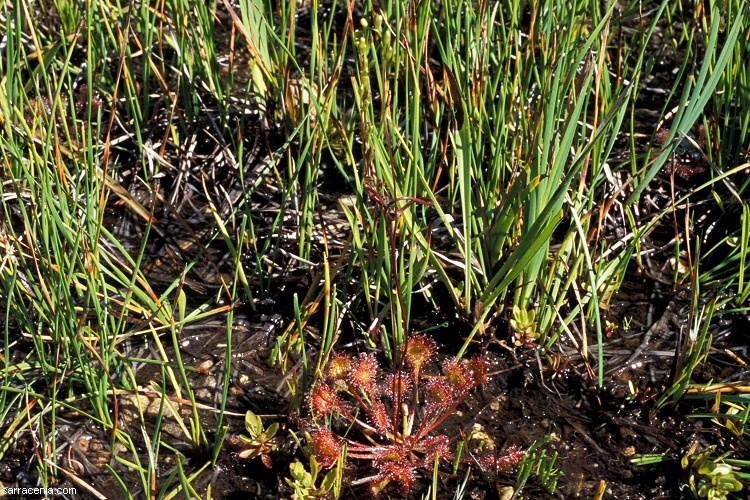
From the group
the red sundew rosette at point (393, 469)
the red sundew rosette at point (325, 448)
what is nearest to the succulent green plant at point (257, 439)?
the red sundew rosette at point (325, 448)

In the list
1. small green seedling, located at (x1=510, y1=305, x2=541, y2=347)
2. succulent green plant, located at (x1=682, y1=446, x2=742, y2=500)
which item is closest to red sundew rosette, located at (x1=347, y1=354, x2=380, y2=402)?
small green seedling, located at (x1=510, y1=305, x2=541, y2=347)

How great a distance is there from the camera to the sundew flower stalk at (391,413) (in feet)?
4.67

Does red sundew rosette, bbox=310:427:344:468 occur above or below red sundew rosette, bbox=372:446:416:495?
above

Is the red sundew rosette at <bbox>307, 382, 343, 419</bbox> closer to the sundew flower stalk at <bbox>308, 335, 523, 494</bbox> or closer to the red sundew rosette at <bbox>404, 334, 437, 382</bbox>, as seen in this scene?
the sundew flower stalk at <bbox>308, 335, 523, 494</bbox>

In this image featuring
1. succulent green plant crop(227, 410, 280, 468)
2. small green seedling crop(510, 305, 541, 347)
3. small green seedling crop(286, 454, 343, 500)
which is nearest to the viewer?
small green seedling crop(286, 454, 343, 500)

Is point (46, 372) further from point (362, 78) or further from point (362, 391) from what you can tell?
point (362, 78)

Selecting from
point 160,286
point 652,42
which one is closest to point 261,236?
point 160,286

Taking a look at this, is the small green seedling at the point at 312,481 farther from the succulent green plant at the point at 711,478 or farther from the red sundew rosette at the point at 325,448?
the succulent green plant at the point at 711,478

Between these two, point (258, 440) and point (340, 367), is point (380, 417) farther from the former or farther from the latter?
point (258, 440)

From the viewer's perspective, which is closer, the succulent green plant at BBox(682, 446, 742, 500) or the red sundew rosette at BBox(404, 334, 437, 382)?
the succulent green plant at BBox(682, 446, 742, 500)

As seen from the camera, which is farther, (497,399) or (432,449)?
(497,399)

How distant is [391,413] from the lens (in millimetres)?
1562

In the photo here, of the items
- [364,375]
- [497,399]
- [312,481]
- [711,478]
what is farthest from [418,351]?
[711,478]

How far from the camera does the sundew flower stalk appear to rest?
1424mm
